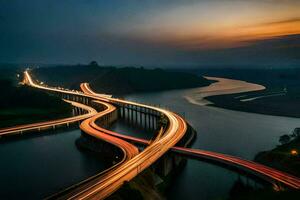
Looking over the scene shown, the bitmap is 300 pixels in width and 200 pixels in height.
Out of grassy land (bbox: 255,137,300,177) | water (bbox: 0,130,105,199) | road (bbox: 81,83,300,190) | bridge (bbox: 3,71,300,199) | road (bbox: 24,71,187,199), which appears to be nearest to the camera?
road (bbox: 24,71,187,199)

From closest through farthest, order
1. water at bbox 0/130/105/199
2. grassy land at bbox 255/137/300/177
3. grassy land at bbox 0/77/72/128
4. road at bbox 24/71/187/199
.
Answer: road at bbox 24/71/187/199 < grassy land at bbox 255/137/300/177 < water at bbox 0/130/105/199 < grassy land at bbox 0/77/72/128

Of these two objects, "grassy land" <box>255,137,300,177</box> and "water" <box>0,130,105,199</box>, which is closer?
"grassy land" <box>255,137,300,177</box>

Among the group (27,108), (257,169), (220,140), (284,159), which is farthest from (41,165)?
(27,108)

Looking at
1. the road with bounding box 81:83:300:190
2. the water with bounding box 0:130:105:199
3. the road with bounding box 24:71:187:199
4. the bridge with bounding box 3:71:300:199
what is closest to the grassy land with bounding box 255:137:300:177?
the road with bounding box 81:83:300:190

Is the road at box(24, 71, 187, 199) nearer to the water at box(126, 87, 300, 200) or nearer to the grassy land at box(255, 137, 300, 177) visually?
the water at box(126, 87, 300, 200)

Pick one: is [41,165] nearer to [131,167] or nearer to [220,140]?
[131,167]

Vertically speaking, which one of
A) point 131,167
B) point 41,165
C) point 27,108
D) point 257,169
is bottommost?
point 41,165
